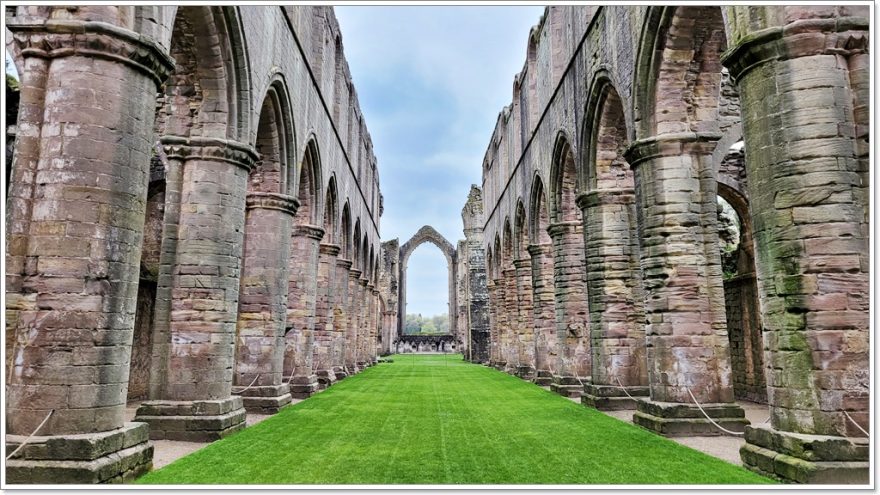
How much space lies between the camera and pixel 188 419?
22.0 feet

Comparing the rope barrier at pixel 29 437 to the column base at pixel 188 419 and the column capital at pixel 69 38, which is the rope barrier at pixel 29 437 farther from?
the column capital at pixel 69 38

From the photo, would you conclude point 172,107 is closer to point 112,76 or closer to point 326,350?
point 112,76

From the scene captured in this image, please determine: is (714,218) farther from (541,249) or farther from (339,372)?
(339,372)

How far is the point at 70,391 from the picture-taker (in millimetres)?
4316

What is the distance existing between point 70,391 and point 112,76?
2541 millimetres

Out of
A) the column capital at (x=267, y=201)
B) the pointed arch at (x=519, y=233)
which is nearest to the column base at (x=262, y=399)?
the column capital at (x=267, y=201)

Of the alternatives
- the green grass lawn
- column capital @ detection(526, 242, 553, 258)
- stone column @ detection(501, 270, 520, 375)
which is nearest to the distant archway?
stone column @ detection(501, 270, 520, 375)

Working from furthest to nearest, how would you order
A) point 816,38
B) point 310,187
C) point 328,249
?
point 328,249
point 310,187
point 816,38

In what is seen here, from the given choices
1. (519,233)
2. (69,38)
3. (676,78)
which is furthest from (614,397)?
(519,233)

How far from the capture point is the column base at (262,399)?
9047mm

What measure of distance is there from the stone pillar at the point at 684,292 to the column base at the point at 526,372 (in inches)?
373

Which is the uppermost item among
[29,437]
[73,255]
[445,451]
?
[73,255]

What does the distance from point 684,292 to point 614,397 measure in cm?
293

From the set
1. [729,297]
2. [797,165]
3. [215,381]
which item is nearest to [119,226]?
[215,381]
